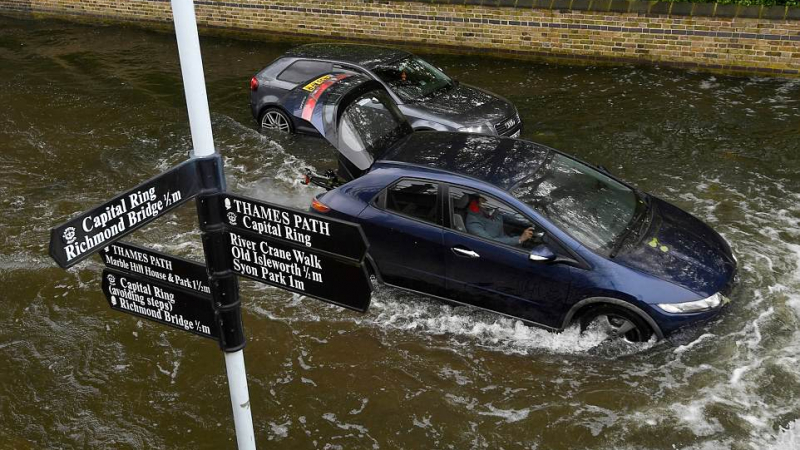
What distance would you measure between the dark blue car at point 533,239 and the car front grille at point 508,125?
8.64 ft

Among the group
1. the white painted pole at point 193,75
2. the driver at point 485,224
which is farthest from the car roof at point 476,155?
the white painted pole at point 193,75

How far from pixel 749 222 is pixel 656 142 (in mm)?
2494

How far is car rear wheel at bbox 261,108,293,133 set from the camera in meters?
11.3

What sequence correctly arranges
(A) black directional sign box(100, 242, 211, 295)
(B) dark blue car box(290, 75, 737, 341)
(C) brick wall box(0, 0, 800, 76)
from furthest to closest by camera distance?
1. (C) brick wall box(0, 0, 800, 76)
2. (B) dark blue car box(290, 75, 737, 341)
3. (A) black directional sign box(100, 242, 211, 295)

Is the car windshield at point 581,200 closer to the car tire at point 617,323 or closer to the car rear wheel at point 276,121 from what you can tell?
the car tire at point 617,323

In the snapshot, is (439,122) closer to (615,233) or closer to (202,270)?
(615,233)

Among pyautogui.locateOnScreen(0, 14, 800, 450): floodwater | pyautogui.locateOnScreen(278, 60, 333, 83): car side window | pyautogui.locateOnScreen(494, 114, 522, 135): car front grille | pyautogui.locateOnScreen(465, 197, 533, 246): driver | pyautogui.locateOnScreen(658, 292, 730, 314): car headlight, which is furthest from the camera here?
pyautogui.locateOnScreen(278, 60, 333, 83): car side window

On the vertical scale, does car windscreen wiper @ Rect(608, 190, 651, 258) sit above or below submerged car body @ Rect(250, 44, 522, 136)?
below

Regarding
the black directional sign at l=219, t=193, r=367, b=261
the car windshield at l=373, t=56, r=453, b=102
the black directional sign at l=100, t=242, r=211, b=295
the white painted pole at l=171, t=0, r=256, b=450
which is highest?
the white painted pole at l=171, t=0, r=256, b=450

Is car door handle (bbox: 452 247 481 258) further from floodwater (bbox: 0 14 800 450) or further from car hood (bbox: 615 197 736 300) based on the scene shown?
car hood (bbox: 615 197 736 300)

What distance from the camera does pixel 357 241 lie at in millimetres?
3248

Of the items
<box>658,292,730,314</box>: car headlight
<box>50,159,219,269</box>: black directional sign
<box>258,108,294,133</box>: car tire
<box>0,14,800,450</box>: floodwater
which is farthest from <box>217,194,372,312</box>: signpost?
<box>258,108,294,133</box>: car tire

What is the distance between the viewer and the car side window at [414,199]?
6930mm

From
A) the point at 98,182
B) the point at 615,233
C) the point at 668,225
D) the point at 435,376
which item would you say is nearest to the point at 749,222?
the point at 668,225
